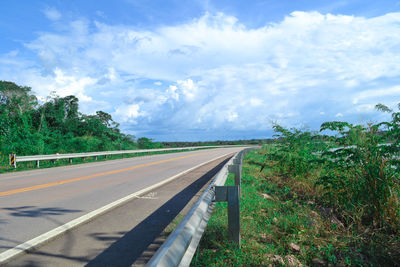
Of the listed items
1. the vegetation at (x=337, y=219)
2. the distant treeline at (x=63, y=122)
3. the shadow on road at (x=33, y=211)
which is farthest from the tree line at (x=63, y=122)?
the vegetation at (x=337, y=219)

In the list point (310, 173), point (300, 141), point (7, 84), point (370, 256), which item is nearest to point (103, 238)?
point (370, 256)

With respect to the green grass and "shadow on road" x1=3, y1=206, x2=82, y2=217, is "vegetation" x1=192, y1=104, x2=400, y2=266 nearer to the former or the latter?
the green grass

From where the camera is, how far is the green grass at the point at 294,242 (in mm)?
3555

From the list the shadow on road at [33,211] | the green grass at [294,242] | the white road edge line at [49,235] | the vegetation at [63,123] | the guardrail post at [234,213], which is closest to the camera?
the green grass at [294,242]

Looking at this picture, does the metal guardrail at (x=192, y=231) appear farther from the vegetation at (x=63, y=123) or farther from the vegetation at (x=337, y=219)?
the vegetation at (x=63, y=123)

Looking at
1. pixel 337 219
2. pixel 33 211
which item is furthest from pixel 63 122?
pixel 337 219

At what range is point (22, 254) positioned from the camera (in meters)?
3.94

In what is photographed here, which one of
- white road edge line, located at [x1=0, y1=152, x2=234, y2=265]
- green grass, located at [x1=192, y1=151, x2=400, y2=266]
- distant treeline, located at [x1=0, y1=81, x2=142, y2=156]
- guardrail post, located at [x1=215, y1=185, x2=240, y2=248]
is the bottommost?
white road edge line, located at [x1=0, y1=152, x2=234, y2=265]

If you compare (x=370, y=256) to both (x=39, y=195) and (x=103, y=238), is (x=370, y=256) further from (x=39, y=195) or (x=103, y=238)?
(x=39, y=195)

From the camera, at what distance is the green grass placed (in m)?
3.55

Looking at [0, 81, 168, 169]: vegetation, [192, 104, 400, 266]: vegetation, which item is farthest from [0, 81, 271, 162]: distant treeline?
[192, 104, 400, 266]: vegetation

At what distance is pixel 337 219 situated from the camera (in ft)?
16.9

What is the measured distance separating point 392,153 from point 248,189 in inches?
154

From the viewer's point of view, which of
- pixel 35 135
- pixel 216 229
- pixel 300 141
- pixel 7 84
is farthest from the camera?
pixel 7 84
